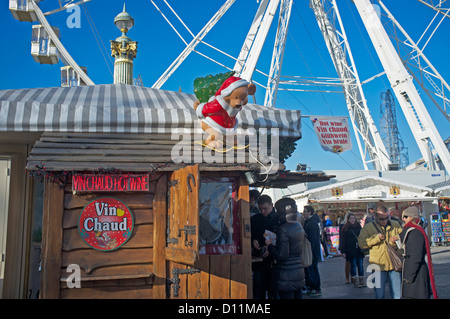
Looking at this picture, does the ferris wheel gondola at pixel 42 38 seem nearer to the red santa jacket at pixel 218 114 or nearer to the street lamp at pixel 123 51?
the street lamp at pixel 123 51

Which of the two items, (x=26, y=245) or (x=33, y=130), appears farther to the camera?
(x=26, y=245)

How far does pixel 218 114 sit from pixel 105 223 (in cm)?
196

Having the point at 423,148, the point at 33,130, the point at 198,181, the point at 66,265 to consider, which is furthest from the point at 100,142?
the point at 423,148

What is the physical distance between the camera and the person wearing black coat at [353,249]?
8.78 m

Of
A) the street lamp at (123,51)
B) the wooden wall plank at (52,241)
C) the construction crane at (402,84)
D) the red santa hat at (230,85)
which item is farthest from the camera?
the construction crane at (402,84)

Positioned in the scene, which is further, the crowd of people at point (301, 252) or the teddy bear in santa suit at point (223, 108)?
the teddy bear in santa suit at point (223, 108)

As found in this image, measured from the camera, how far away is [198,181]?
421cm

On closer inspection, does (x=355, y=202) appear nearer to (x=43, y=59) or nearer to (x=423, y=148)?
(x=423, y=148)

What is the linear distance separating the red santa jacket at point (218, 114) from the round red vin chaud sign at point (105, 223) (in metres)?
1.53

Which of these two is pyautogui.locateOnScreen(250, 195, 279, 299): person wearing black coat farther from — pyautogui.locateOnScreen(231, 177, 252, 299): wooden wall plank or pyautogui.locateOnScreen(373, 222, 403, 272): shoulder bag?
pyautogui.locateOnScreen(373, 222, 403, 272): shoulder bag

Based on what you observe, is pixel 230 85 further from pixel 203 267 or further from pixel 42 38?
pixel 42 38

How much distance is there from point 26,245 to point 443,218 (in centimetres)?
1696

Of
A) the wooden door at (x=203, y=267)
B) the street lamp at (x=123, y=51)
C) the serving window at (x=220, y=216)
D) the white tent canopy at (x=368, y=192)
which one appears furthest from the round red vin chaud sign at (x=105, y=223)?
the white tent canopy at (x=368, y=192)
